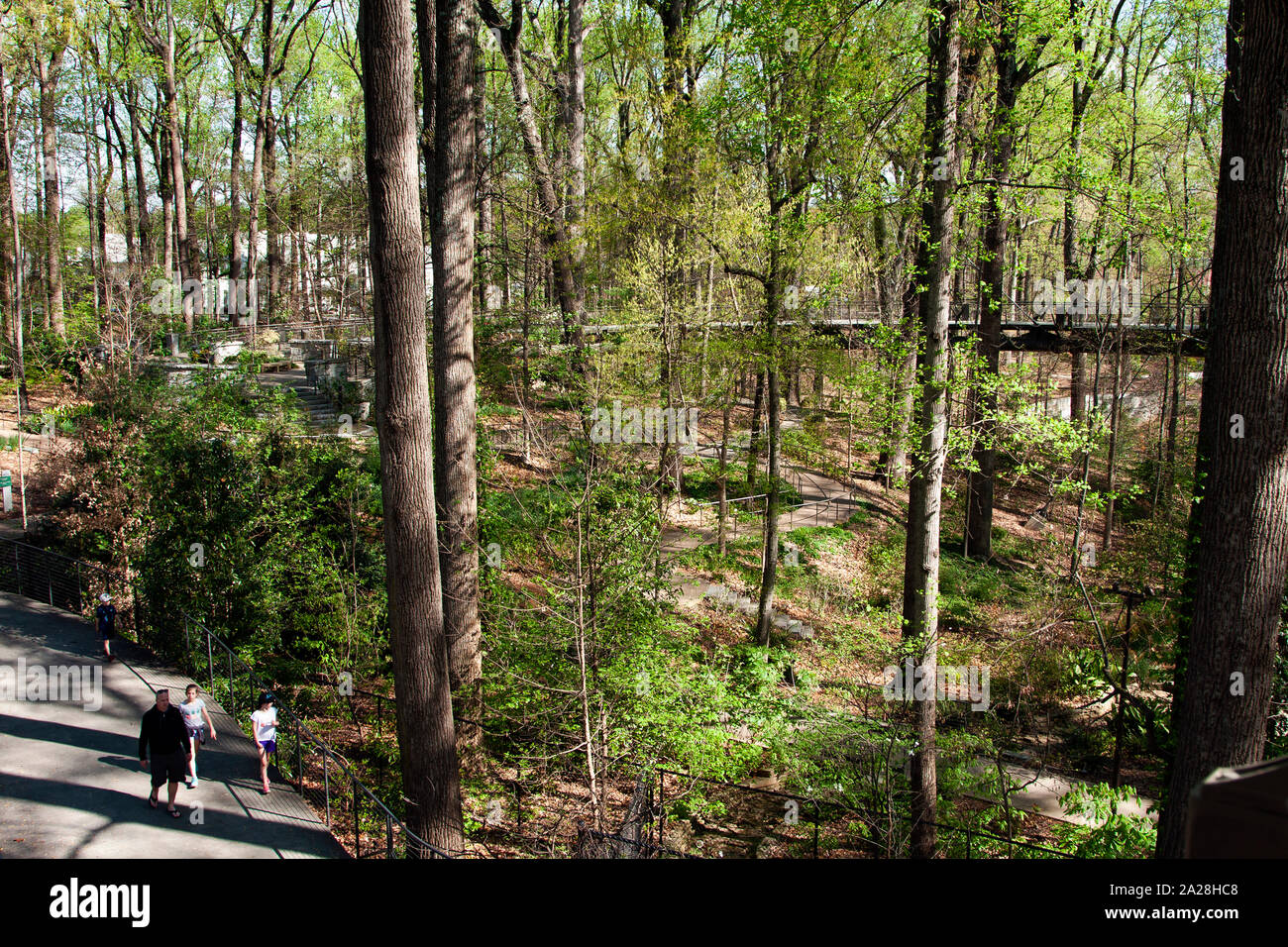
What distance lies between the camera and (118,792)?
8.60 meters

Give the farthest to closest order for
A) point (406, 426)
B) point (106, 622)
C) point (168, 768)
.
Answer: point (106, 622)
point (168, 768)
point (406, 426)

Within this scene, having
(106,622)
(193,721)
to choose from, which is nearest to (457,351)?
(193,721)

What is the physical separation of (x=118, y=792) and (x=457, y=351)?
6.47 meters

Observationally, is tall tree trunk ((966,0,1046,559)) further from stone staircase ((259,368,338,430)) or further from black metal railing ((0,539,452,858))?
stone staircase ((259,368,338,430))

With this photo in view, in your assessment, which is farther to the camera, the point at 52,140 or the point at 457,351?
the point at 52,140

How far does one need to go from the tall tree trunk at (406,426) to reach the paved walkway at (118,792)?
1223 mm

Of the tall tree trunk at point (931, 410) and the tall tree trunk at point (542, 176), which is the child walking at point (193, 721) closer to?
the tall tree trunk at point (931, 410)

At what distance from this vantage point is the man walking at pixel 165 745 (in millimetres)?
8023

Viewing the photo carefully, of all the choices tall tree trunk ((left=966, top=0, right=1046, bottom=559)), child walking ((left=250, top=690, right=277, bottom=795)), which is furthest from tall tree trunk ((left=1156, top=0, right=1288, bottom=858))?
child walking ((left=250, top=690, right=277, bottom=795))

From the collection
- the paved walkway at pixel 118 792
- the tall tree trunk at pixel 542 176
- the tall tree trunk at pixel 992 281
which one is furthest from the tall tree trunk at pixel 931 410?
the tall tree trunk at pixel 542 176

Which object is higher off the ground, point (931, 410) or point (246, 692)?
point (931, 410)

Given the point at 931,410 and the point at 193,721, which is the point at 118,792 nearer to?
the point at 193,721
